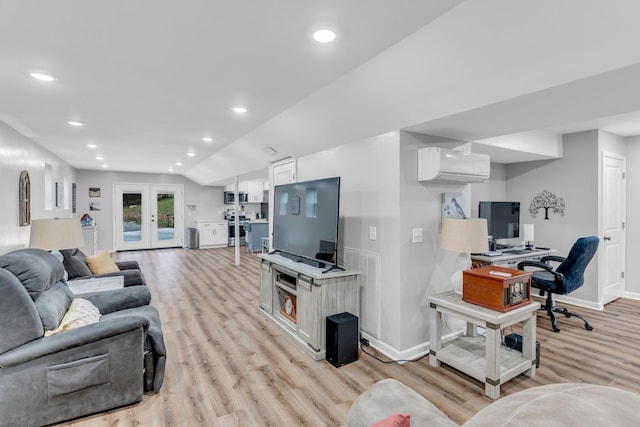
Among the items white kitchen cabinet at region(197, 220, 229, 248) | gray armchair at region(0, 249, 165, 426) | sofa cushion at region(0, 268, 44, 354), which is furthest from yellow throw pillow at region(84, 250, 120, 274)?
white kitchen cabinet at region(197, 220, 229, 248)

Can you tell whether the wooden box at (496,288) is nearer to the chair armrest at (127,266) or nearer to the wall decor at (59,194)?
the chair armrest at (127,266)

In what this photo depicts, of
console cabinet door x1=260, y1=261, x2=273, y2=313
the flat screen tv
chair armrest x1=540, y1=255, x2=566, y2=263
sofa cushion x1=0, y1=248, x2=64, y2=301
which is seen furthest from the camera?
chair armrest x1=540, y1=255, x2=566, y2=263

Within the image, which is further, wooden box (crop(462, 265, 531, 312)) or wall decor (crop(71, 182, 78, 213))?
wall decor (crop(71, 182, 78, 213))

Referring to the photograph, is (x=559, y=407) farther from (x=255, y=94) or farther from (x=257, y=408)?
(x=255, y=94)

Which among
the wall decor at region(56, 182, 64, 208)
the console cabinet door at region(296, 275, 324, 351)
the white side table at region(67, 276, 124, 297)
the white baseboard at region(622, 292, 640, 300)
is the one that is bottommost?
the white baseboard at region(622, 292, 640, 300)

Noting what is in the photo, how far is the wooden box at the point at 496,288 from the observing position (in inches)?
93.7

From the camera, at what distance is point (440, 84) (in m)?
2.22

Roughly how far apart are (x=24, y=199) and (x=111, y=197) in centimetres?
577

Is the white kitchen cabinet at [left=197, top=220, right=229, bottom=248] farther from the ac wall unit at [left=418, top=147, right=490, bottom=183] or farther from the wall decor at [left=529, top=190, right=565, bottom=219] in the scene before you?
the ac wall unit at [left=418, top=147, right=490, bottom=183]

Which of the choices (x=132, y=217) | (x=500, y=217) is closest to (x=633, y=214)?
(x=500, y=217)

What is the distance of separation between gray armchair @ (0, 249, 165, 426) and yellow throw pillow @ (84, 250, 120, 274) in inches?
73.6

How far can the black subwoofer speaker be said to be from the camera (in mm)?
2770

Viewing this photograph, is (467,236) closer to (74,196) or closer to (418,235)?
(418,235)

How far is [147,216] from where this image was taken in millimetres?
9906
